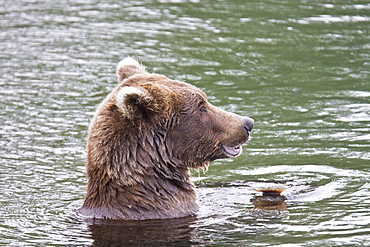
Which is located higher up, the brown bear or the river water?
the brown bear

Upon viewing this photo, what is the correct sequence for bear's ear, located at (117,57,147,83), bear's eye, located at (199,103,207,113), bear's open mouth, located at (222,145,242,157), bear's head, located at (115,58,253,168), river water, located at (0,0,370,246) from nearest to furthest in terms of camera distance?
bear's head, located at (115,58,253,168) → river water, located at (0,0,370,246) → bear's eye, located at (199,103,207,113) → bear's open mouth, located at (222,145,242,157) → bear's ear, located at (117,57,147,83)

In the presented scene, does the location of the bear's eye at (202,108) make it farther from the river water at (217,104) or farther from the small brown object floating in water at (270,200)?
the small brown object floating in water at (270,200)

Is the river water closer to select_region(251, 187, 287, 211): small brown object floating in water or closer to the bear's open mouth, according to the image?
select_region(251, 187, 287, 211): small brown object floating in water

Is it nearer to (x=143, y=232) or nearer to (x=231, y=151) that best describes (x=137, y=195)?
(x=143, y=232)

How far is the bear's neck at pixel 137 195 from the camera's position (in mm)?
A: 8336

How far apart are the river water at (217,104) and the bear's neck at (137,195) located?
13 centimetres

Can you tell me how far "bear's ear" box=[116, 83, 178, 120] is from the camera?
25.7 ft

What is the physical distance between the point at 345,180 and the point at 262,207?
61.0 inches

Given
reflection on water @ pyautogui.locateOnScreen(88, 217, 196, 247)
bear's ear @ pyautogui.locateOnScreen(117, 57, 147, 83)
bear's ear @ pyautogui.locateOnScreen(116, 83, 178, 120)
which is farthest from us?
bear's ear @ pyautogui.locateOnScreen(117, 57, 147, 83)

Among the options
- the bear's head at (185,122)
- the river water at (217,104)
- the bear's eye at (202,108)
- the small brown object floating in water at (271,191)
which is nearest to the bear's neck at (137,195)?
the river water at (217,104)

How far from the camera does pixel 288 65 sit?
1593 cm

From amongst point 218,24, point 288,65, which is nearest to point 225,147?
point 288,65

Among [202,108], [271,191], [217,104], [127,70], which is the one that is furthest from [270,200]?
[217,104]

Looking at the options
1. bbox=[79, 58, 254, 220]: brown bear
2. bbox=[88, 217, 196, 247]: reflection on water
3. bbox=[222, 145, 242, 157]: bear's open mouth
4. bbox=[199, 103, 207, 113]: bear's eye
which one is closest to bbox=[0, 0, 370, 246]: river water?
bbox=[88, 217, 196, 247]: reflection on water
